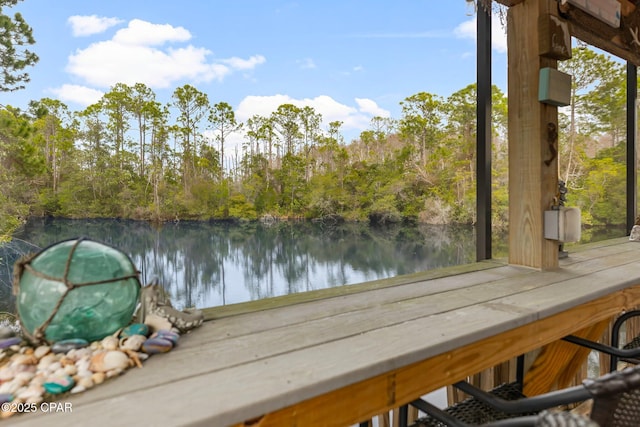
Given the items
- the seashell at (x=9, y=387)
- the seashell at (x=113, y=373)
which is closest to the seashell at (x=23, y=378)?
the seashell at (x=9, y=387)

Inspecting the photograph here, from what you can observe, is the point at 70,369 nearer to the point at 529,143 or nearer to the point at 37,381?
the point at 37,381

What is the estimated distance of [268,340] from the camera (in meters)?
0.86

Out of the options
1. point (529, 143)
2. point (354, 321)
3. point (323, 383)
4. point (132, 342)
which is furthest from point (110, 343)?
point (529, 143)

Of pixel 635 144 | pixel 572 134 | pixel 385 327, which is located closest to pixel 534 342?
pixel 385 327

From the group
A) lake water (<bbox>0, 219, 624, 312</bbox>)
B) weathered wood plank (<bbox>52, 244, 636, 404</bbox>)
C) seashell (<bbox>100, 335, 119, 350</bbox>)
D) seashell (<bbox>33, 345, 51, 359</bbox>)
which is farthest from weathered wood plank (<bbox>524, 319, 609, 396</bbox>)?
lake water (<bbox>0, 219, 624, 312</bbox>)

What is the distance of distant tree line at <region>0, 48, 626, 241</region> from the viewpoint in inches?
128

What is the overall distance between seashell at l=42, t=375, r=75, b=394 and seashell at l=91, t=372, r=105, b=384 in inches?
1.2

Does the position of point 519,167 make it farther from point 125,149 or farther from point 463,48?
point 463,48

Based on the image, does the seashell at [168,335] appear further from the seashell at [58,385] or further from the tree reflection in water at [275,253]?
the tree reflection in water at [275,253]

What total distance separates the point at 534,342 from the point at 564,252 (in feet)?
3.37

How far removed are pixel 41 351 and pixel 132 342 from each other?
16 cm

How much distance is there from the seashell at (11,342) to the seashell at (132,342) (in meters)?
0.19

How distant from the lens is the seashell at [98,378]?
0.64 m

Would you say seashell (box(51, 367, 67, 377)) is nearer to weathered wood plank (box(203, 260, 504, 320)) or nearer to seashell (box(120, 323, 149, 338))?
seashell (box(120, 323, 149, 338))
